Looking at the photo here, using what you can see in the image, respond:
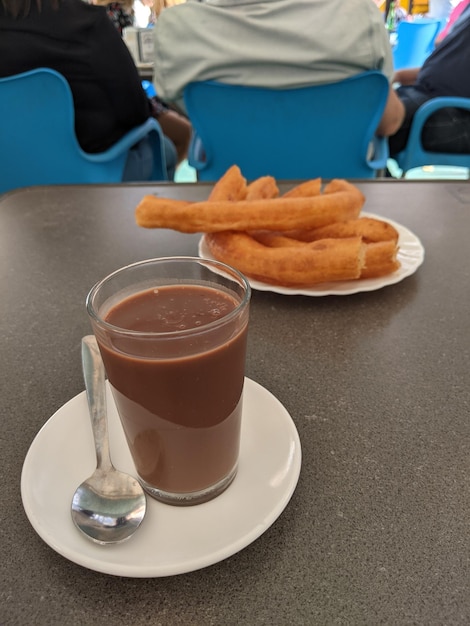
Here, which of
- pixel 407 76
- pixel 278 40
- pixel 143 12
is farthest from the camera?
pixel 143 12

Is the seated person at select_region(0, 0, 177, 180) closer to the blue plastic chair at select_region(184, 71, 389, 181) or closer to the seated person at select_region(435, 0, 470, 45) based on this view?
the blue plastic chair at select_region(184, 71, 389, 181)

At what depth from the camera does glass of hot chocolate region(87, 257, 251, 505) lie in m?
0.37

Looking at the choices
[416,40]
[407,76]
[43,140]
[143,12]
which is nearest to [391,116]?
[43,140]

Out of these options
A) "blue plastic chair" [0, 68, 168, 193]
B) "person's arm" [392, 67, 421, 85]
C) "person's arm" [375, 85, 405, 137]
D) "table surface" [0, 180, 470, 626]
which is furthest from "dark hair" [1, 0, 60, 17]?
"person's arm" [392, 67, 421, 85]

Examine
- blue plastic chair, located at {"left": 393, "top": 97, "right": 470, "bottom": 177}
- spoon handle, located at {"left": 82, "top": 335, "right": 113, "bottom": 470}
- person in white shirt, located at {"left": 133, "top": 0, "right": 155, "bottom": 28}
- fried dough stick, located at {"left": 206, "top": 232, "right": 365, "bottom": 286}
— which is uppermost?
person in white shirt, located at {"left": 133, "top": 0, "right": 155, "bottom": 28}

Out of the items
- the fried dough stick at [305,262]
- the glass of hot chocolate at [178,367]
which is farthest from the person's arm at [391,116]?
the glass of hot chocolate at [178,367]

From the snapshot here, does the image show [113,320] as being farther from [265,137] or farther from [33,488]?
[265,137]

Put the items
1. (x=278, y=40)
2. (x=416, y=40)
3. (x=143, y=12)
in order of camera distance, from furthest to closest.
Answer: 1. (x=143, y=12)
2. (x=416, y=40)
3. (x=278, y=40)

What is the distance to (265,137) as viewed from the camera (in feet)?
5.06

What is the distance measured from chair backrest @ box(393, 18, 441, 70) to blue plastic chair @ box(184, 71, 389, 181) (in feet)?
9.53

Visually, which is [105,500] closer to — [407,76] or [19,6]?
[19,6]

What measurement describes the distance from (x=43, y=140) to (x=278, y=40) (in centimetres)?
81

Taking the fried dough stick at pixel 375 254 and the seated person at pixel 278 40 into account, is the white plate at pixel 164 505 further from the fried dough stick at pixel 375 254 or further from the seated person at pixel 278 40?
the seated person at pixel 278 40

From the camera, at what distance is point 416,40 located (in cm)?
396
